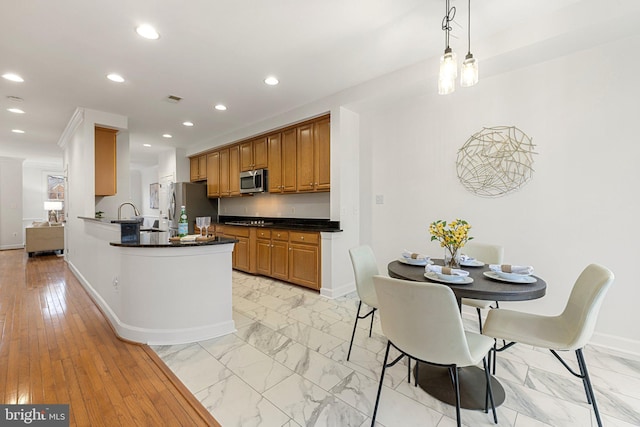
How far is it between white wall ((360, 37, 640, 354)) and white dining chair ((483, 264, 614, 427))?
1.02 m

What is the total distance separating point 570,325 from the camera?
5.70ft

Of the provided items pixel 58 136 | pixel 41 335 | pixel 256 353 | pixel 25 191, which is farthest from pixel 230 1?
pixel 25 191

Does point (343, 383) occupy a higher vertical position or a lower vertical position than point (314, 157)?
lower

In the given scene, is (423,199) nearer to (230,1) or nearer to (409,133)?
(409,133)

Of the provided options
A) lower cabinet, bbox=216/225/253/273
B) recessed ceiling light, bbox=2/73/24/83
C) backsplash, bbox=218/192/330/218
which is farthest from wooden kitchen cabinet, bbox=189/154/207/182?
recessed ceiling light, bbox=2/73/24/83

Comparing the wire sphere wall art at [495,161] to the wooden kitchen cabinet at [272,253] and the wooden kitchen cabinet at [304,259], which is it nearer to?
the wooden kitchen cabinet at [304,259]

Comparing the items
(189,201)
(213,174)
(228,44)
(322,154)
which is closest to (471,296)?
(228,44)

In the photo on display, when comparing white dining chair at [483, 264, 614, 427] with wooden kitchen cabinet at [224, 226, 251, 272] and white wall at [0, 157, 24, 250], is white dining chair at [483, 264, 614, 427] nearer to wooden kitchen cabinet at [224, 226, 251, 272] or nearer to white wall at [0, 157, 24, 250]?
wooden kitchen cabinet at [224, 226, 251, 272]

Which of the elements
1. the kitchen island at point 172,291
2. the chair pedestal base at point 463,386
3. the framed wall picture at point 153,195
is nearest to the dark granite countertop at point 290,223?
the kitchen island at point 172,291

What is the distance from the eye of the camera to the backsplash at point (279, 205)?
4.77m

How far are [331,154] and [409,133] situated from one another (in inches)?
41.4

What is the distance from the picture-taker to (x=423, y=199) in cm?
353

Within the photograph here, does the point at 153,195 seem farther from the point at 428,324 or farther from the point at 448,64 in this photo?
the point at 428,324

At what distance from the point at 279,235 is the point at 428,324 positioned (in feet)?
10.7
